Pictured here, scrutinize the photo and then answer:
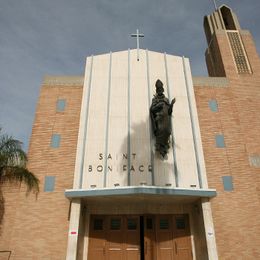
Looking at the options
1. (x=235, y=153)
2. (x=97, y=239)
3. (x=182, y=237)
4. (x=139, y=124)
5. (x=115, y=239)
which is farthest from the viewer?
(x=235, y=153)

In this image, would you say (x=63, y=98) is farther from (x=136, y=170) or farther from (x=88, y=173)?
(x=136, y=170)

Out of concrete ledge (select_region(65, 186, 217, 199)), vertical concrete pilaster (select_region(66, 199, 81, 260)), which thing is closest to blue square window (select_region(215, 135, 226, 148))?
concrete ledge (select_region(65, 186, 217, 199))

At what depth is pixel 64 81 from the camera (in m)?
19.4

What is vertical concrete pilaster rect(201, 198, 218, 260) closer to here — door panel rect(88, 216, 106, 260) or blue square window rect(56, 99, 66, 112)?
door panel rect(88, 216, 106, 260)

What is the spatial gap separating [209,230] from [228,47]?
1561 centimetres

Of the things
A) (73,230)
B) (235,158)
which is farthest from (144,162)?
(235,158)

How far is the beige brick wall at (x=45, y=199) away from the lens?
46.2 feet

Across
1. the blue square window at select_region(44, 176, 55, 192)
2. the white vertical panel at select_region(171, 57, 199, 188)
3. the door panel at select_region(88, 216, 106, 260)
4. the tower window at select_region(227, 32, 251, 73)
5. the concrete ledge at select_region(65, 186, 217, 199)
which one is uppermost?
the tower window at select_region(227, 32, 251, 73)

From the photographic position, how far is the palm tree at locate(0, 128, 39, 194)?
14844mm

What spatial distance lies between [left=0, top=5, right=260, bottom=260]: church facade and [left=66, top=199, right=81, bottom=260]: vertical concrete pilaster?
5 cm

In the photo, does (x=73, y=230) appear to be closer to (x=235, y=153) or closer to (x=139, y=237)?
(x=139, y=237)

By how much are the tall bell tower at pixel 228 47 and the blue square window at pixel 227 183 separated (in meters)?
8.73

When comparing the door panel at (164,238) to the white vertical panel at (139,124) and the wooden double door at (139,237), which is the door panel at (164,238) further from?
the white vertical panel at (139,124)

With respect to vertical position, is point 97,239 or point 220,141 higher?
point 220,141
